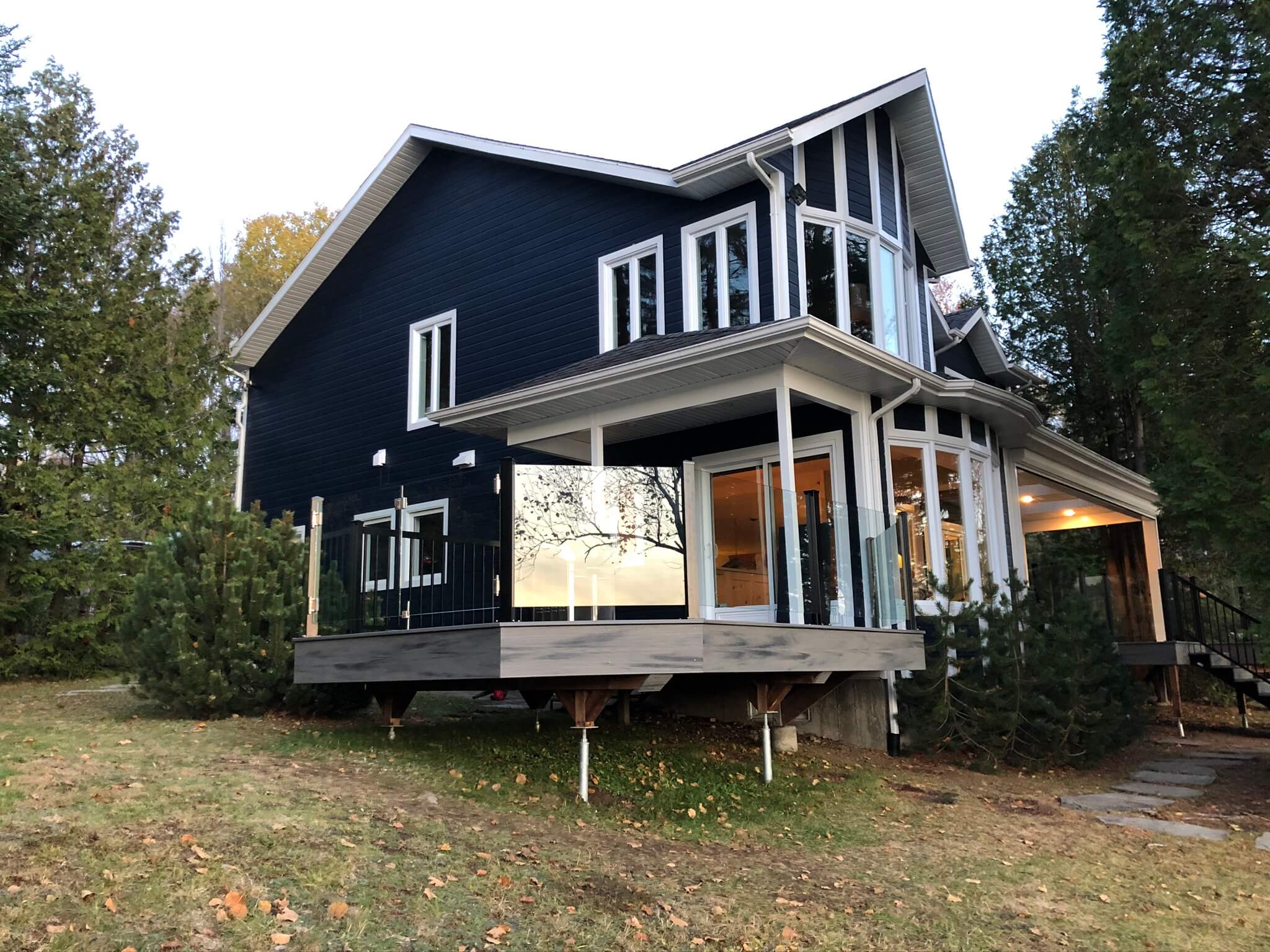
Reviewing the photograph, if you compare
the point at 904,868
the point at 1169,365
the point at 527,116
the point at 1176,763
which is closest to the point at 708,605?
the point at 904,868

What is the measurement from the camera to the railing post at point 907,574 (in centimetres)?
947

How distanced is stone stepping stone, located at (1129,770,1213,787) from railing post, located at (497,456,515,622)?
6.77 meters

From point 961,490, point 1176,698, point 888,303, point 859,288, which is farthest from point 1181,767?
point 859,288

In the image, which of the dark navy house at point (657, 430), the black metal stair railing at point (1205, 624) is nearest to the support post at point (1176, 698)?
the black metal stair railing at point (1205, 624)

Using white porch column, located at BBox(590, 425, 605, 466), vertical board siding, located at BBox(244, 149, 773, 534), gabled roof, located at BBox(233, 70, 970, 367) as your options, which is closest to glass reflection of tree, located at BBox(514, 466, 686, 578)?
white porch column, located at BBox(590, 425, 605, 466)

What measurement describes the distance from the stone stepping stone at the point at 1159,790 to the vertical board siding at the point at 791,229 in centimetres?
560

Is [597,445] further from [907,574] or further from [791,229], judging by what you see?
[907,574]

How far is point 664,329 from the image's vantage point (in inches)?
451

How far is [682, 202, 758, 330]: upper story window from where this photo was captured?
35.2 feet

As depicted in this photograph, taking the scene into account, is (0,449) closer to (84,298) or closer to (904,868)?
(84,298)

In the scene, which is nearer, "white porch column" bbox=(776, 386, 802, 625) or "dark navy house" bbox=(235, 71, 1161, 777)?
"dark navy house" bbox=(235, 71, 1161, 777)

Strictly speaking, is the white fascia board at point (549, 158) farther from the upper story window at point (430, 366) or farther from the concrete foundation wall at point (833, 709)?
the concrete foundation wall at point (833, 709)

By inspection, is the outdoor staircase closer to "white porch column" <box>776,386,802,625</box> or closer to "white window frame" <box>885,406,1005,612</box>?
"white window frame" <box>885,406,1005,612</box>

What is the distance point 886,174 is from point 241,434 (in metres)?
11.9
